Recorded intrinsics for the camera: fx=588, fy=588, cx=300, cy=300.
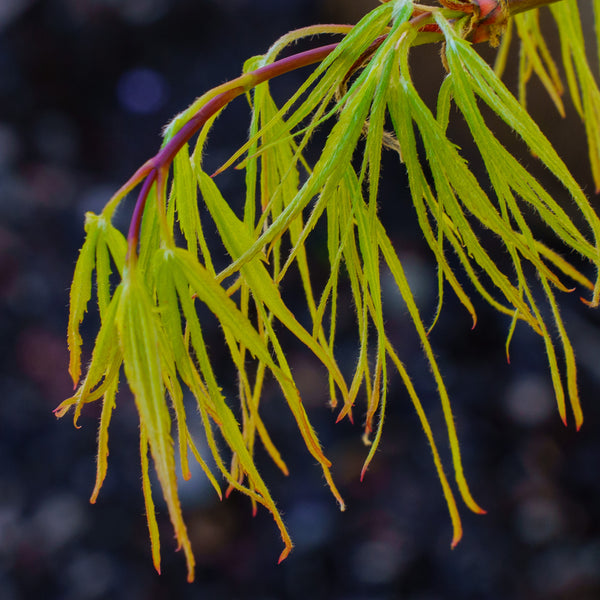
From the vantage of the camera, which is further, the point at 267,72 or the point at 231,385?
the point at 231,385

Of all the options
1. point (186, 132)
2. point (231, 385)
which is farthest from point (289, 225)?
point (231, 385)

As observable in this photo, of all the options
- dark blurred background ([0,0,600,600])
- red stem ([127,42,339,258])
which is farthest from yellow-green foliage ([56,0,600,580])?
dark blurred background ([0,0,600,600])

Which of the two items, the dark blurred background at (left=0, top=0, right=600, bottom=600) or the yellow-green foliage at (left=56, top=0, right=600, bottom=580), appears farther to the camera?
the dark blurred background at (left=0, top=0, right=600, bottom=600)

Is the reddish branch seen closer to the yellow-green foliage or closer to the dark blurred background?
the yellow-green foliage

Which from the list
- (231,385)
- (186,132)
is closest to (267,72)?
(186,132)

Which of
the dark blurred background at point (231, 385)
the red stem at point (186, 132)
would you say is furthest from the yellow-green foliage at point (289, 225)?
the dark blurred background at point (231, 385)

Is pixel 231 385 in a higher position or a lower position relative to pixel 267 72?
lower

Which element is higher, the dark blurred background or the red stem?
the red stem

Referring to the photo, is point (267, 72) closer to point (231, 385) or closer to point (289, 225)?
point (289, 225)

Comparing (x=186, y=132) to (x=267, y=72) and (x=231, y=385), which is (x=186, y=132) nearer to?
(x=267, y=72)
